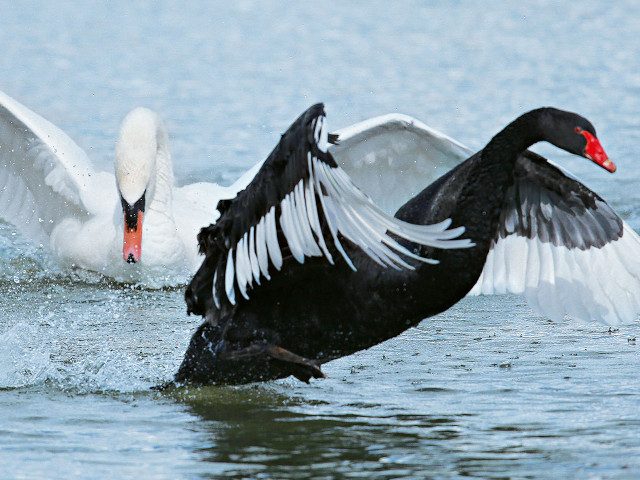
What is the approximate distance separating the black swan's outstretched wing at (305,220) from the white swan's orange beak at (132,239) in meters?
3.04

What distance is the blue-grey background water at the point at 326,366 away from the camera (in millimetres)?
5133

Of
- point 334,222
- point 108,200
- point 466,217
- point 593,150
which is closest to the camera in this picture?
point 334,222

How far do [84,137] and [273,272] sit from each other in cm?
822

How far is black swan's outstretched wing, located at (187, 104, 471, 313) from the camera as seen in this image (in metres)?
5.09

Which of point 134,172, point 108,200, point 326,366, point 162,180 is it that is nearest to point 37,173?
point 108,200

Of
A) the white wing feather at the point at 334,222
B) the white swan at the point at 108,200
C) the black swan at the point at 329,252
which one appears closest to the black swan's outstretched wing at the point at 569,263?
the black swan at the point at 329,252

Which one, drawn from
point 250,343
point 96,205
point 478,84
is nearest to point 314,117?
point 250,343

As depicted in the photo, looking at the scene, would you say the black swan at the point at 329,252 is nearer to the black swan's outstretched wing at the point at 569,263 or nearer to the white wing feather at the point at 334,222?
the white wing feather at the point at 334,222

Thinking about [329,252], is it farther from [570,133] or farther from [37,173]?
[37,173]

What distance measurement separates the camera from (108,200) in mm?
9492

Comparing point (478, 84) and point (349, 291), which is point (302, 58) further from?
point (349, 291)

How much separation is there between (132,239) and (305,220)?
12.2 feet

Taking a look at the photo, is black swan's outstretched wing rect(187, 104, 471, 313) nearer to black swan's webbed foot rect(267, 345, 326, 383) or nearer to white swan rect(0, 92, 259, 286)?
black swan's webbed foot rect(267, 345, 326, 383)

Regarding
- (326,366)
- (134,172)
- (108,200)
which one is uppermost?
(134,172)
